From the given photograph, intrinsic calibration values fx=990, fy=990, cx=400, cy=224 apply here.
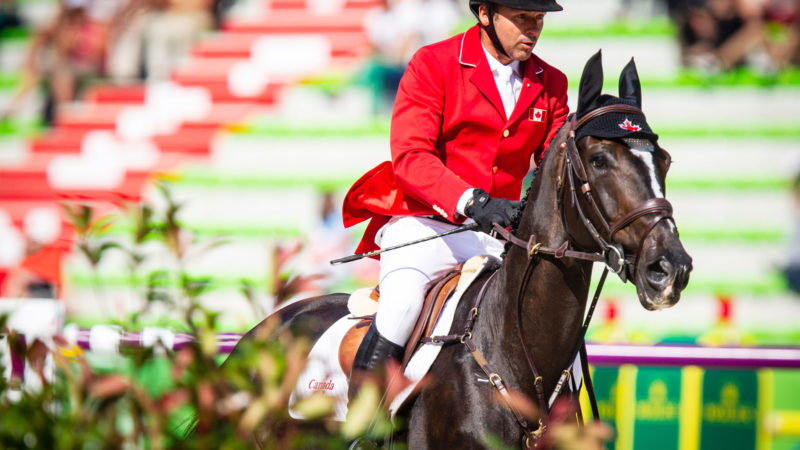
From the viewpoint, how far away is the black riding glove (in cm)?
325

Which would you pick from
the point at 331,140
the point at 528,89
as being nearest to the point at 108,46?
the point at 331,140

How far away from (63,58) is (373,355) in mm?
10917

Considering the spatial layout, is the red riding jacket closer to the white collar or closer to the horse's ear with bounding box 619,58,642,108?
the white collar

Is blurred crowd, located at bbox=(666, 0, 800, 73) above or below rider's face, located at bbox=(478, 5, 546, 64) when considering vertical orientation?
below

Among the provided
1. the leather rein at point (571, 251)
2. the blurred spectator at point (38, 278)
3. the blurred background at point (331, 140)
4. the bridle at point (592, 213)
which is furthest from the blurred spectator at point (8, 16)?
the bridle at point (592, 213)

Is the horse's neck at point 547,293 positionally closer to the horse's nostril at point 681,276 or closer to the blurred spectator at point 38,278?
the horse's nostril at point 681,276

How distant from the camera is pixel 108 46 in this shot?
527 inches

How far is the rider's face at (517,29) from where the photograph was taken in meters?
3.48

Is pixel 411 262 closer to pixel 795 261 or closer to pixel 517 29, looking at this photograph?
pixel 517 29

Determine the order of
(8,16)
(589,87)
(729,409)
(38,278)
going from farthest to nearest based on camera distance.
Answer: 1. (8,16)
2. (38,278)
3. (729,409)
4. (589,87)

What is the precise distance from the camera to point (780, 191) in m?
9.34

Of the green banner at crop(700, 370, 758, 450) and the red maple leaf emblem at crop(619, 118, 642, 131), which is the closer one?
the red maple leaf emblem at crop(619, 118, 642, 131)

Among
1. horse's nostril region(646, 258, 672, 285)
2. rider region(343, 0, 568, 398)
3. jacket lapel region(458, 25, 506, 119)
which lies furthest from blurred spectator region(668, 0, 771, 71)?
horse's nostril region(646, 258, 672, 285)

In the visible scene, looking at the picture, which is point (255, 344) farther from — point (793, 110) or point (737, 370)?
point (793, 110)
